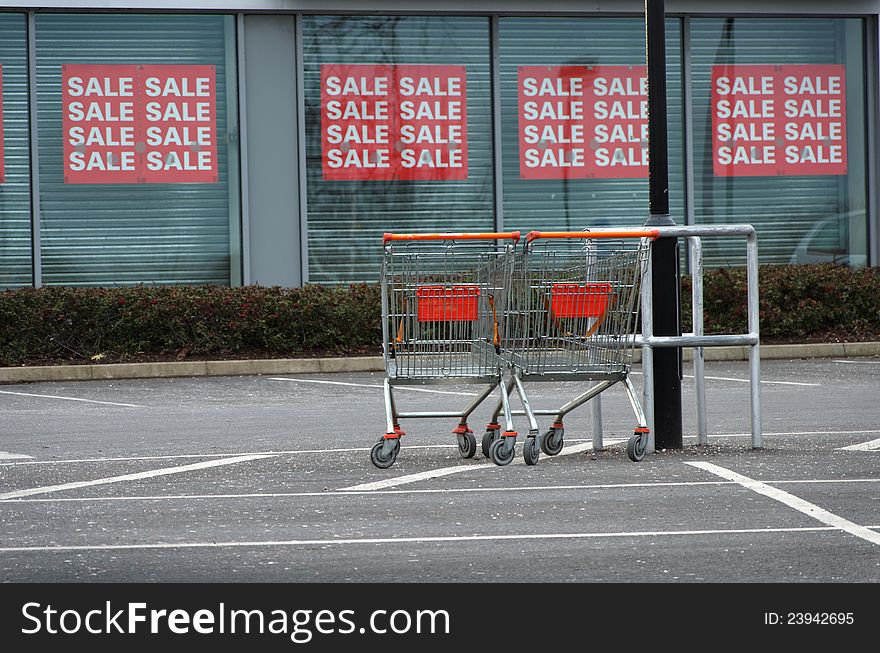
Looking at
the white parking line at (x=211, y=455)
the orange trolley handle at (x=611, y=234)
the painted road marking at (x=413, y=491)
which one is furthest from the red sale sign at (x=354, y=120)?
the painted road marking at (x=413, y=491)

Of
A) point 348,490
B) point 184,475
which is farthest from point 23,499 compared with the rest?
point 348,490

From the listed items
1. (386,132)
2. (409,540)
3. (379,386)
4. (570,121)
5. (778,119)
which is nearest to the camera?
(409,540)

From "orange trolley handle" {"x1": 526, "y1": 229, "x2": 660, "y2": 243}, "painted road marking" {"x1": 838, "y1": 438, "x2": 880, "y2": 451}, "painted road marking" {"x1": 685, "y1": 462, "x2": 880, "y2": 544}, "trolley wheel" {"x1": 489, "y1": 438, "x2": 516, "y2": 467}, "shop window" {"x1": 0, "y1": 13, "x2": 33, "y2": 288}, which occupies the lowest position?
"painted road marking" {"x1": 685, "y1": 462, "x2": 880, "y2": 544}

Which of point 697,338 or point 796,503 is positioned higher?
point 697,338

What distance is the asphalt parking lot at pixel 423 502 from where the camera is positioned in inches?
215

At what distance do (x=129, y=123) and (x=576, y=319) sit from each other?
12359 millimetres

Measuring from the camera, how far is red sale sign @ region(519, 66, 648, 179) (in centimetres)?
2027

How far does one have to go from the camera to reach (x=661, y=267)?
878cm

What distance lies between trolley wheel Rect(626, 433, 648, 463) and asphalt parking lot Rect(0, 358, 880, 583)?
7 centimetres

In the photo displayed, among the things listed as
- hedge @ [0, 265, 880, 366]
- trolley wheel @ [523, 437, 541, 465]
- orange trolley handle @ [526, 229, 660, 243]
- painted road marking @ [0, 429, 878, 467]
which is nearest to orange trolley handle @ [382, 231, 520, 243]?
orange trolley handle @ [526, 229, 660, 243]

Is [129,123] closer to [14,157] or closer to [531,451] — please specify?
[14,157]

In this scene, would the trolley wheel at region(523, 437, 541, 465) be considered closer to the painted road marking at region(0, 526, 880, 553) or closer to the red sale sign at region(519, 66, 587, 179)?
the painted road marking at region(0, 526, 880, 553)

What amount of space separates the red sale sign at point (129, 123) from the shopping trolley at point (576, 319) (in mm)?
11928

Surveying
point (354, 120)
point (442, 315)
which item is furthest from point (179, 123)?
point (442, 315)
